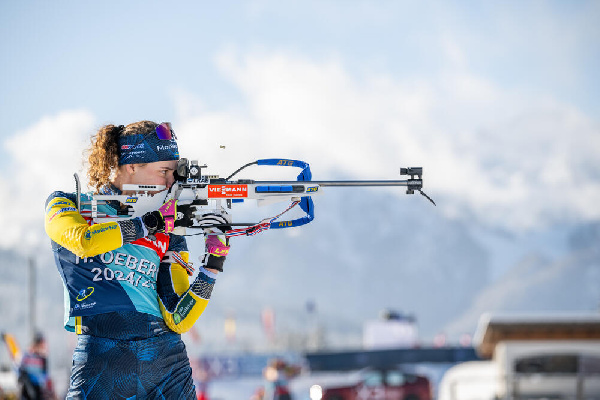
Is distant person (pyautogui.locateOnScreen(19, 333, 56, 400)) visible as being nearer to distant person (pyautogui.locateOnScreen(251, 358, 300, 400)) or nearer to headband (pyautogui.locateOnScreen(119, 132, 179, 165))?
distant person (pyautogui.locateOnScreen(251, 358, 300, 400))

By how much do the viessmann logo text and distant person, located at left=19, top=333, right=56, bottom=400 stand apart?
10.9 meters

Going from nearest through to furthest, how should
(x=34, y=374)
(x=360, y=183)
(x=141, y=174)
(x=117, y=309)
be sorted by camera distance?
(x=117, y=309) → (x=360, y=183) → (x=141, y=174) → (x=34, y=374)

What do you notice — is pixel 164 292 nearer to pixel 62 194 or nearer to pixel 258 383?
pixel 62 194

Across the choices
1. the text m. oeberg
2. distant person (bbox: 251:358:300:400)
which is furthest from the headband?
distant person (bbox: 251:358:300:400)

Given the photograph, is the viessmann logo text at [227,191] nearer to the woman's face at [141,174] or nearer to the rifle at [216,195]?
the rifle at [216,195]

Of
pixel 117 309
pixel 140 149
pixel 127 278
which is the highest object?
pixel 140 149

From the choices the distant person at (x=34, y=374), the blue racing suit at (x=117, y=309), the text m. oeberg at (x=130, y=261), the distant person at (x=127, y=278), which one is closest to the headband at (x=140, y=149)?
the distant person at (x=127, y=278)

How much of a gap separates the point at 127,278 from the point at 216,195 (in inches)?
24.1

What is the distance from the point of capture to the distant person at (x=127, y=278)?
389 cm

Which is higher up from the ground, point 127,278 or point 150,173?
point 150,173

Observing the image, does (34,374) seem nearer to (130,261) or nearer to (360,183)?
(130,261)

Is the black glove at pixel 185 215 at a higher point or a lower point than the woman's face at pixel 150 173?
lower

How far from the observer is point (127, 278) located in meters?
3.99

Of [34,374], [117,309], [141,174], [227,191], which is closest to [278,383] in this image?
[34,374]
